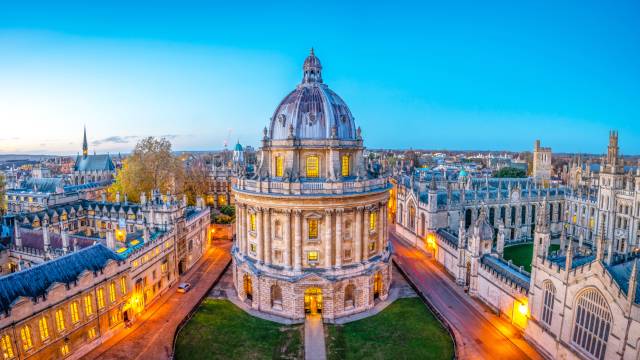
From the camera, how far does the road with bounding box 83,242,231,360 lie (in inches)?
1299

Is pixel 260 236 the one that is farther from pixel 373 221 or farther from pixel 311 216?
pixel 373 221

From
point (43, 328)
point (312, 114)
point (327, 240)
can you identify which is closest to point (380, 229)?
point (327, 240)

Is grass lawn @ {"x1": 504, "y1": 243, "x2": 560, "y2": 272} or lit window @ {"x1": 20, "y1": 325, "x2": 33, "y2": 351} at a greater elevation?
lit window @ {"x1": 20, "y1": 325, "x2": 33, "y2": 351}

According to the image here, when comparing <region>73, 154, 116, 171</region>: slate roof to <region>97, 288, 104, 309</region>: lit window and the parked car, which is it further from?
<region>97, 288, 104, 309</region>: lit window

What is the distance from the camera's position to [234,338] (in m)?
35.5

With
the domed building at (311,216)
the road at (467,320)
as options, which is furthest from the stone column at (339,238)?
the road at (467,320)

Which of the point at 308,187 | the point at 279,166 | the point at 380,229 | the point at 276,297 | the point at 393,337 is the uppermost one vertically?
the point at 279,166

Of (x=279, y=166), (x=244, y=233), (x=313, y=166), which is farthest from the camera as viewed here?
(x=244, y=233)

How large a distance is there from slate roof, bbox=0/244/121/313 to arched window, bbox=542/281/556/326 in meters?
41.7

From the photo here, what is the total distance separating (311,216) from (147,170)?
50878 mm

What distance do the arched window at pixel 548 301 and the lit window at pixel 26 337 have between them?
1703 inches

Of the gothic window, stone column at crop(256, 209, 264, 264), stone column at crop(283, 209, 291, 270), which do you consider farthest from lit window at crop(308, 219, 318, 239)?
stone column at crop(256, 209, 264, 264)

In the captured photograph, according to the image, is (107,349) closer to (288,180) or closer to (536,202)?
(288,180)

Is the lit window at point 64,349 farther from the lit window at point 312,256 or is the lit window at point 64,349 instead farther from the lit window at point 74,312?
the lit window at point 312,256
